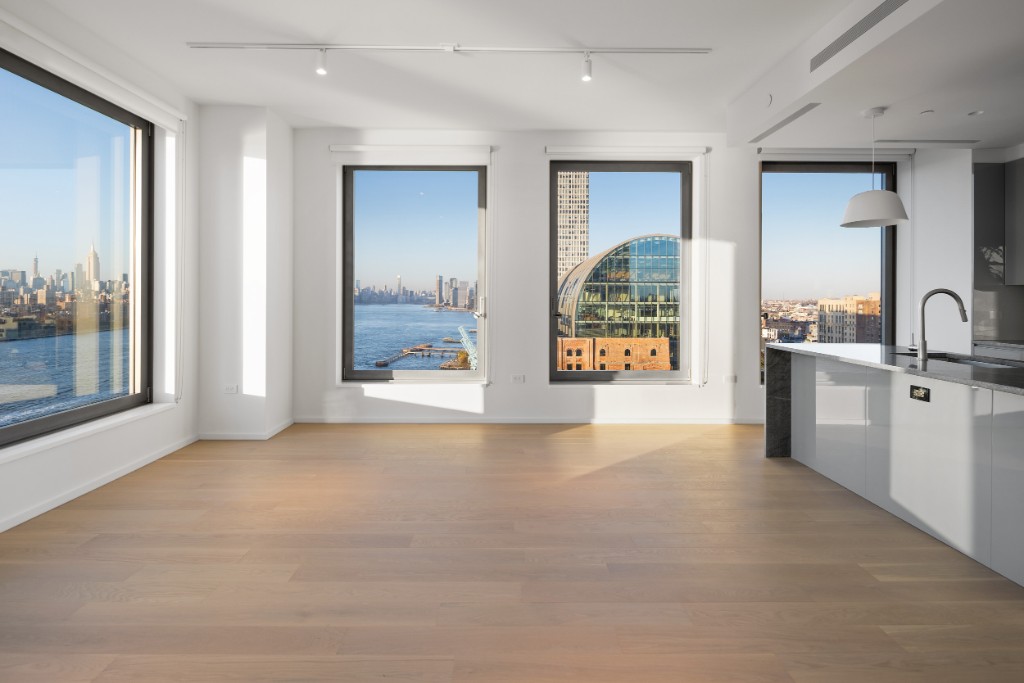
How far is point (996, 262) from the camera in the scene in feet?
17.9

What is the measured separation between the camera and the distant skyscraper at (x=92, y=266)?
4070 millimetres

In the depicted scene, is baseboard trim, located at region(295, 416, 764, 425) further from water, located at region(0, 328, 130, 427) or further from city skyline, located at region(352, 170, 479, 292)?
water, located at region(0, 328, 130, 427)

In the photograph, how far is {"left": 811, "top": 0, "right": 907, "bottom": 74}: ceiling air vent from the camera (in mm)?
3072

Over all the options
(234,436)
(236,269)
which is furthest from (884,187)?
(234,436)

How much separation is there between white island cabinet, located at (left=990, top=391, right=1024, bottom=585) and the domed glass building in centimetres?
361

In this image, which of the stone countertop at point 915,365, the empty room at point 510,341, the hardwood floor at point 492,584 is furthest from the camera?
the stone countertop at point 915,365

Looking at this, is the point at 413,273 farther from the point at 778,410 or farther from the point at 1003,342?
the point at 1003,342

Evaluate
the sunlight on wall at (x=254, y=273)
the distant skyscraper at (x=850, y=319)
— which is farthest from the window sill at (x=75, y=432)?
the distant skyscraper at (x=850, y=319)

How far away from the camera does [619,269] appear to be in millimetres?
6105

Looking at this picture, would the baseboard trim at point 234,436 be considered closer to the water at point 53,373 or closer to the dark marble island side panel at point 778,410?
the water at point 53,373

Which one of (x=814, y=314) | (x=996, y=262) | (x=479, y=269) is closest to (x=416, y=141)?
(x=479, y=269)

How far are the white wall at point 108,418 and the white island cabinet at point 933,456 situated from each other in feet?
14.6

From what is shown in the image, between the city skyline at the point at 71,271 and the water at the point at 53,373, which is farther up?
the city skyline at the point at 71,271

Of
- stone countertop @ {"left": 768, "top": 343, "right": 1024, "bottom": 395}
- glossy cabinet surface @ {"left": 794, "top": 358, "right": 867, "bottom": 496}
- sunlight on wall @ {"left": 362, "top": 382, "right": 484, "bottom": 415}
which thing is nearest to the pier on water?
sunlight on wall @ {"left": 362, "top": 382, "right": 484, "bottom": 415}
